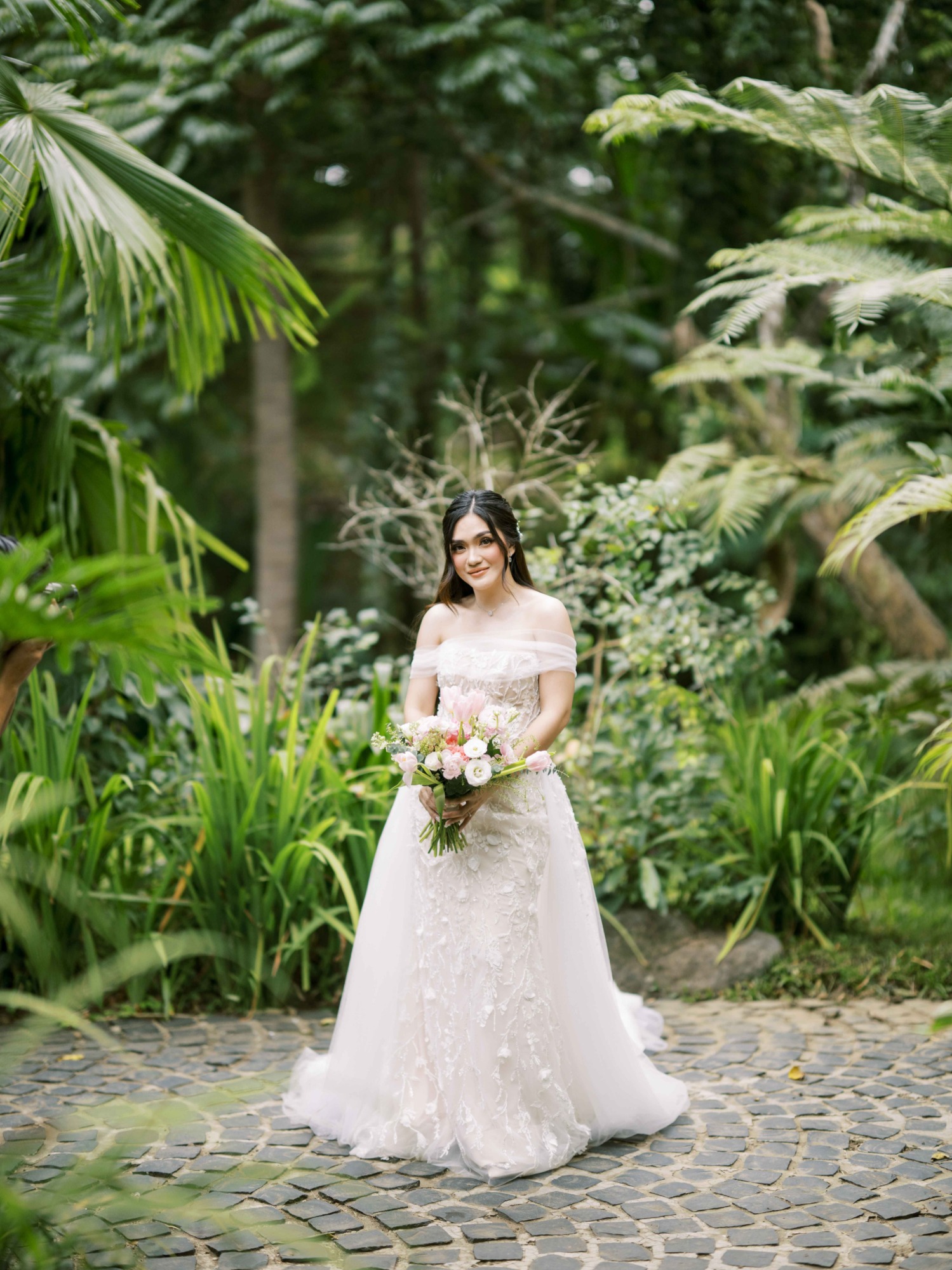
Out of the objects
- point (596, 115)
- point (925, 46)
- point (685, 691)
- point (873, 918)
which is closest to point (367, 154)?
point (925, 46)

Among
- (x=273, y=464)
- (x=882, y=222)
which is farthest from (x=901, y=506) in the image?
(x=273, y=464)

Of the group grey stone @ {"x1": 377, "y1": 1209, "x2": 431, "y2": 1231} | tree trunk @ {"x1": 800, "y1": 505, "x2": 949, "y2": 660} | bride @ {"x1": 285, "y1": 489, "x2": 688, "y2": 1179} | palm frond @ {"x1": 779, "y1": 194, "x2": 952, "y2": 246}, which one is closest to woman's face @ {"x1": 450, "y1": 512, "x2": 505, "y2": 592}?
bride @ {"x1": 285, "y1": 489, "x2": 688, "y2": 1179}

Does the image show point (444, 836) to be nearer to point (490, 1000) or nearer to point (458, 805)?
point (458, 805)

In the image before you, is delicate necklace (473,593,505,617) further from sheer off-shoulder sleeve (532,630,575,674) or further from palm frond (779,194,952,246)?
palm frond (779,194,952,246)

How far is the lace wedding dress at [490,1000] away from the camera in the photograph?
3.22 m

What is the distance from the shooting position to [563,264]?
11602mm

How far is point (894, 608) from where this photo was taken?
703 centimetres

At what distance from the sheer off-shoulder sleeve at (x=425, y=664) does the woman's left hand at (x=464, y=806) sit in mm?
505

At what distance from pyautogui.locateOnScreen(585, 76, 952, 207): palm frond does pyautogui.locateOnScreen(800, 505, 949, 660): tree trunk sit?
2.92 metres

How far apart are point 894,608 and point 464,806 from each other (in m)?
4.76

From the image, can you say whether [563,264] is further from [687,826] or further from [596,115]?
[687,826]

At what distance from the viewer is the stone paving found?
8.71 feet

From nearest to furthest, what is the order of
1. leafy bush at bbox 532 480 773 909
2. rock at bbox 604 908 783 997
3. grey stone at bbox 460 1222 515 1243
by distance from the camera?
grey stone at bbox 460 1222 515 1243 < rock at bbox 604 908 783 997 < leafy bush at bbox 532 480 773 909

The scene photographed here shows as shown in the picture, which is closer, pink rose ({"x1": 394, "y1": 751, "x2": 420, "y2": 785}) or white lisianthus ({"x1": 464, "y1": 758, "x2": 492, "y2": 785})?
white lisianthus ({"x1": 464, "y1": 758, "x2": 492, "y2": 785})
